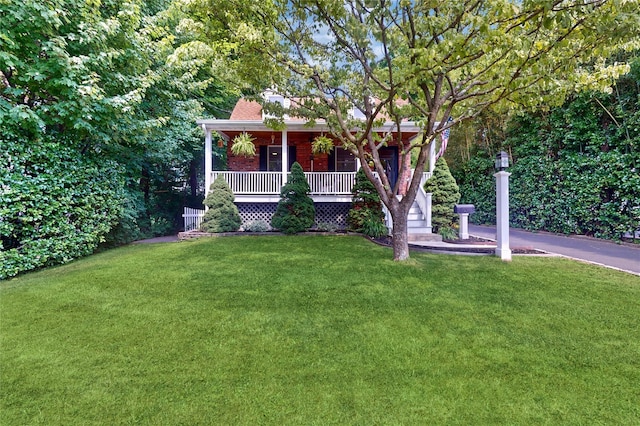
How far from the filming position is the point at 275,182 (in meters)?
10.8

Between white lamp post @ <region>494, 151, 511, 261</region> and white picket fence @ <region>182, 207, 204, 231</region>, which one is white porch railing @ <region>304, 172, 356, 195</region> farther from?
white lamp post @ <region>494, 151, 511, 261</region>

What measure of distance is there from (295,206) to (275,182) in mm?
1576

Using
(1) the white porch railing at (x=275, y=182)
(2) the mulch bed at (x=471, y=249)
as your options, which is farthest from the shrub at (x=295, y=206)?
(2) the mulch bed at (x=471, y=249)

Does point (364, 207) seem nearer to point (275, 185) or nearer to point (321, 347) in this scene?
point (275, 185)

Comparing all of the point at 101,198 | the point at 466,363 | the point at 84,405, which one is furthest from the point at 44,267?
the point at 466,363

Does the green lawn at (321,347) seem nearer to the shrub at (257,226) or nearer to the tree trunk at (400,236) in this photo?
the tree trunk at (400,236)

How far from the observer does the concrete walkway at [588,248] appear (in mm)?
6086

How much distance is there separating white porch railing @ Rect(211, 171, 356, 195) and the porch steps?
7.91 ft

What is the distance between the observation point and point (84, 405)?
2148mm

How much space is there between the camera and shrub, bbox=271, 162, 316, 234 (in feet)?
31.5

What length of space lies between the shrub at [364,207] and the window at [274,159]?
416cm

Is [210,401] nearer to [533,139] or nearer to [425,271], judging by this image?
[425,271]

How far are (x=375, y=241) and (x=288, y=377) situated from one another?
618 centimetres

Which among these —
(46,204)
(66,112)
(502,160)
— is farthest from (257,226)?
(502,160)
